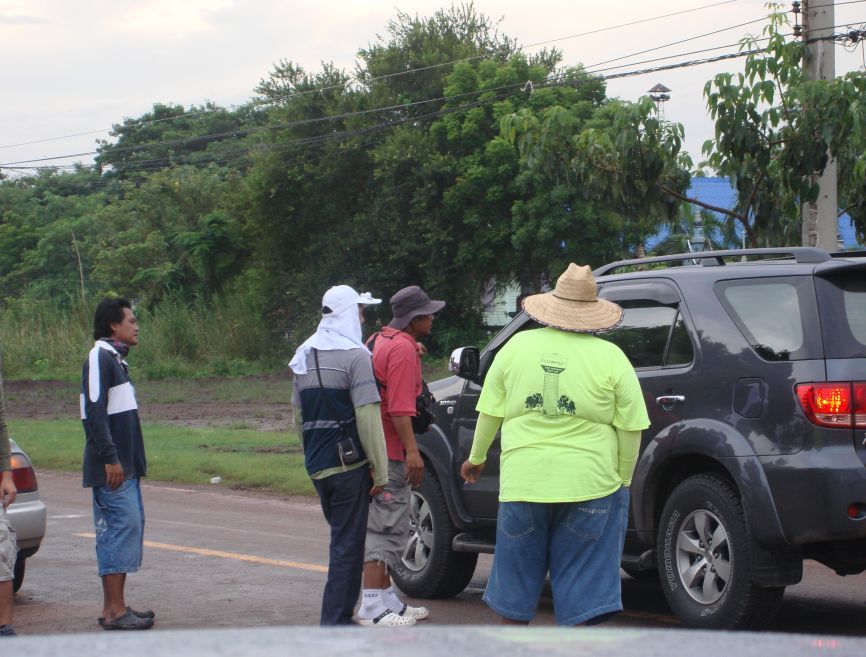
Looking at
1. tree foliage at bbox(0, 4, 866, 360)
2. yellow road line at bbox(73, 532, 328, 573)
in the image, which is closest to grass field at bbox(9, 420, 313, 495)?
yellow road line at bbox(73, 532, 328, 573)

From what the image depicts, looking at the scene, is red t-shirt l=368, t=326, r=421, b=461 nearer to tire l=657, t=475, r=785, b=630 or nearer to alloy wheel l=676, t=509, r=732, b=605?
tire l=657, t=475, r=785, b=630

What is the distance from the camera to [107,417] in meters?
7.05

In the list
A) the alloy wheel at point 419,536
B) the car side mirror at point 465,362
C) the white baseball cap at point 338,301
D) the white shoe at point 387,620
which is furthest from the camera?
the alloy wheel at point 419,536

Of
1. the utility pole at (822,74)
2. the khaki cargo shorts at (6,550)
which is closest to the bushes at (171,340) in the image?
the utility pole at (822,74)

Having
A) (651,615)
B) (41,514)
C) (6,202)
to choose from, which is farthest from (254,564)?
(6,202)

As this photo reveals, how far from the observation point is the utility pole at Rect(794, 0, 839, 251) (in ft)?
37.4

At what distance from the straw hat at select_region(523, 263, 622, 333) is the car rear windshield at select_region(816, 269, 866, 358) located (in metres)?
1.33

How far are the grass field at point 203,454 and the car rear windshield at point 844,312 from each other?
28.0 ft

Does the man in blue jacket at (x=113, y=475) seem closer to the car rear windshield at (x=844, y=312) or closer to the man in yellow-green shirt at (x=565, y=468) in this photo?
the man in yellow-green shirt at (x=565, y=468)

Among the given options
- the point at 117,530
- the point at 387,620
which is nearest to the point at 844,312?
the point at 387,620

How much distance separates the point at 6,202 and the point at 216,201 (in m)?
21.9

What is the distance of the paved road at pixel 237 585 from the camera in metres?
7.34

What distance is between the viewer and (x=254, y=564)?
30.8 feet

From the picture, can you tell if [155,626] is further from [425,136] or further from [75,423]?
[425,136]
